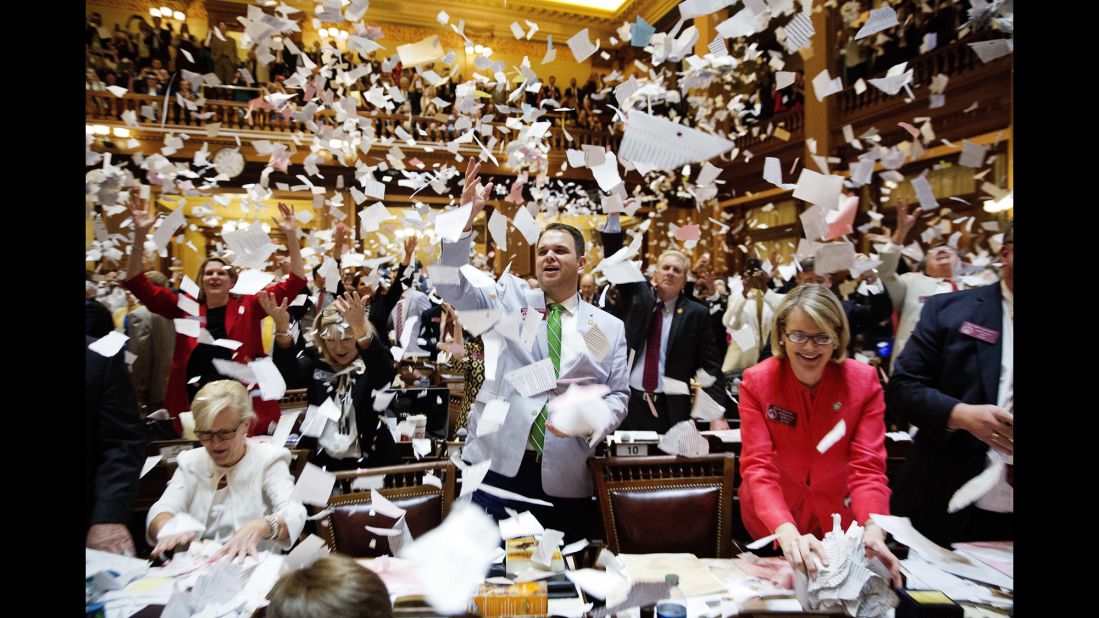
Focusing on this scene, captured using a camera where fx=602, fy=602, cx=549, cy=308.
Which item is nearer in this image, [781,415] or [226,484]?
[781,415]

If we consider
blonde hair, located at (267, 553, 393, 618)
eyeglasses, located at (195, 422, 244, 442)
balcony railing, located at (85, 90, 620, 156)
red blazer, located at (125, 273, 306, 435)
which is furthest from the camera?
balcony railing, located at (85, 90, 620, 156)

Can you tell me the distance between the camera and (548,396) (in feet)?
6.86

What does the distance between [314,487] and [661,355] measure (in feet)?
7.40

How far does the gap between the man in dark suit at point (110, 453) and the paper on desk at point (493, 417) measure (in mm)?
1004

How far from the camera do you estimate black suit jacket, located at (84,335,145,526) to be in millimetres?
1641

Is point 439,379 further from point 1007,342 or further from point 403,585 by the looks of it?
point 1007,342

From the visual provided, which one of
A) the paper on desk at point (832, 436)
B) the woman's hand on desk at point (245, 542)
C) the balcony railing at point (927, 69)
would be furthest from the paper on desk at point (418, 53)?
the balcony railing at point (927, 69)

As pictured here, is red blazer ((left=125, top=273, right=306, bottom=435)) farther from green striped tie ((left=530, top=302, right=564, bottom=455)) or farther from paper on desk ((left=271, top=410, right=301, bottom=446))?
green striped tie ((left=530, top=302, right=564, bottom=455))

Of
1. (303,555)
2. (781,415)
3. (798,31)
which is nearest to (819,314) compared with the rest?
(781,415)

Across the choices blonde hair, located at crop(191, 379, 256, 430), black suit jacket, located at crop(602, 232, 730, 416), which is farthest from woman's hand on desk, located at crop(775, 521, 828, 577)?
black suit jacket, located at crop(602, 232, 730, 416)

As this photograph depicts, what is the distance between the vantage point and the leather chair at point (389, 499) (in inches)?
74.5

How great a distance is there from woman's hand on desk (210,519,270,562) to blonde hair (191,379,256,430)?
387 mm

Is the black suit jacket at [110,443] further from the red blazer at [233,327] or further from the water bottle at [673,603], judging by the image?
the water bottle at [673,603]

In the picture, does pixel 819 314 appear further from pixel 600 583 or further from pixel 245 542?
pixel 245 542
